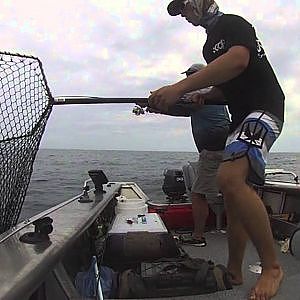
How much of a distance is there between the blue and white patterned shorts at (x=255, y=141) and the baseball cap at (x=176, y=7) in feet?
2.76

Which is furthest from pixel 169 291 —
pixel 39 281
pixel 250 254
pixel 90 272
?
pixel 250 254

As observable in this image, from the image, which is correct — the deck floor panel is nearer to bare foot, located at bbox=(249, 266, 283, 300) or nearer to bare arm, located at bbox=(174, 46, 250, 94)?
bare foot, located at bbox=(249, 266, 283, 300)

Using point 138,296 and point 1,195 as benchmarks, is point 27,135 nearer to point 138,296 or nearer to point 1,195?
point 1,195

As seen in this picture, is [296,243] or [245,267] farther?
[245,267]

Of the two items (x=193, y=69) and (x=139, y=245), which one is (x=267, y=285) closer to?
(x=139, y=245)

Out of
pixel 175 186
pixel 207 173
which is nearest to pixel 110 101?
pixel 207 173

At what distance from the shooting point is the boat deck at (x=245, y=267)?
7.26 feet

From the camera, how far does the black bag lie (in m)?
2.20

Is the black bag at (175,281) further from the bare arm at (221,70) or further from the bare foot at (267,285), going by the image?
the bare arm at (221,70)

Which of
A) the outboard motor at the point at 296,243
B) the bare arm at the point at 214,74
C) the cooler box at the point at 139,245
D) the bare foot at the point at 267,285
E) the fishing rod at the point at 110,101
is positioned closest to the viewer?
the bare foot at the point at 267,285

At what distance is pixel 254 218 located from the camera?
2029mm

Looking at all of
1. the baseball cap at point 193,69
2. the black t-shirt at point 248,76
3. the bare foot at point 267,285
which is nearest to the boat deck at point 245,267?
the bare foot at point 267,285

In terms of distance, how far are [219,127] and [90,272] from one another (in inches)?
76.2

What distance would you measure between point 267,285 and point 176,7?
1.67m
